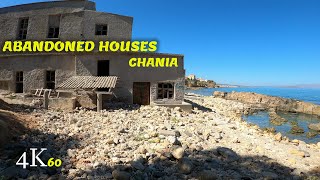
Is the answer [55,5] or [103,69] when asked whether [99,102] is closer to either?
[103,69]

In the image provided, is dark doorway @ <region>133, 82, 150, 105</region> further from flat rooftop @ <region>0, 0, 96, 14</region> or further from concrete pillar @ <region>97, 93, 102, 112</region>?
flat rooftop @ <region>0, 0, 96, 14</region>

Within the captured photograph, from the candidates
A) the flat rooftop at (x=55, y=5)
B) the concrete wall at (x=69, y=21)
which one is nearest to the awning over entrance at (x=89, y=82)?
the concrete wall at (x=69, y=21)

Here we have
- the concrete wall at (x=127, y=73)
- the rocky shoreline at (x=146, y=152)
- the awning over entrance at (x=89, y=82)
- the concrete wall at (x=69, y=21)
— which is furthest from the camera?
the concrete wall at (x=69, y=21)

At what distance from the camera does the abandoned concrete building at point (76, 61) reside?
20.4m

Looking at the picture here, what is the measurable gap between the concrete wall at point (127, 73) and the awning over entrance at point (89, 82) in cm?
106

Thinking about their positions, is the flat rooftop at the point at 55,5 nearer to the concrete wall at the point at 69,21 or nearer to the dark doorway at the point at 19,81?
the concrete wall at the point at 69,21

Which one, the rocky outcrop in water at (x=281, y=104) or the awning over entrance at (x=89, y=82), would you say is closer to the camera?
the awning over entrance at (x=89, y=82)

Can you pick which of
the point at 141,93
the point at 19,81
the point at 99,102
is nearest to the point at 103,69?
the point at 141,93

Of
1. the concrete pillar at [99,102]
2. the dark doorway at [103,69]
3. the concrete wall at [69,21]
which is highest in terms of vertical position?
the concrete wall at [69,21]

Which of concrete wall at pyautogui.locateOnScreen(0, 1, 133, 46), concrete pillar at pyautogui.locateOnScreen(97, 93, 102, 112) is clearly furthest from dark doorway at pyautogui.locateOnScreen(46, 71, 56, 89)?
concrete pillar at pyautogui.locateOnScreen(97, 93, 102, 112)

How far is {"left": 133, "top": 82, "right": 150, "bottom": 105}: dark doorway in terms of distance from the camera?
2075 centimetres

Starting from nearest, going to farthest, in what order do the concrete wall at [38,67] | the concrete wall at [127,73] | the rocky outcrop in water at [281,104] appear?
the concrete wall at [127,73]
the concrete wall at [38,67]
the rocky outcrop in water at [281,104]

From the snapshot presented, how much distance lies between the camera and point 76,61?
67.1ft

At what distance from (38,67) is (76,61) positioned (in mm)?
3443
